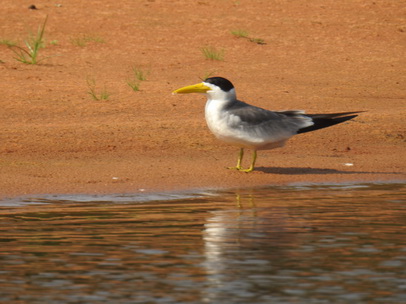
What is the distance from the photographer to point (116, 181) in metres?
10.4

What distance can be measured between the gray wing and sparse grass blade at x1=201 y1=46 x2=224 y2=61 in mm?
7375

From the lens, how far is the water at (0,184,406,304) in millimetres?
5816

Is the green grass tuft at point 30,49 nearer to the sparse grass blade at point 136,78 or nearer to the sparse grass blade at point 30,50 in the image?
the sparse grass blade at point 30,50

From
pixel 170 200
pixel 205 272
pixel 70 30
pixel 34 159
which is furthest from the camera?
pixel 70 30

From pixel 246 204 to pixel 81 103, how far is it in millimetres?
6359

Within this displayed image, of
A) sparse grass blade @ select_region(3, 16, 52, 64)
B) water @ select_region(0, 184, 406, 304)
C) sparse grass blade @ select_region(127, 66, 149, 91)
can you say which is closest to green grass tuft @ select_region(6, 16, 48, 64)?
sparse grass blade @ select_region(3, 16, 52, 64)

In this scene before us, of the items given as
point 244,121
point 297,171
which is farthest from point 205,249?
point 297,171

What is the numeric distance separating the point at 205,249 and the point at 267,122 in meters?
4.13

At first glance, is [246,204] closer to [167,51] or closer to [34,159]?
[34,159]

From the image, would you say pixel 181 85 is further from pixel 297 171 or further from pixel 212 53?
pixel 297 171

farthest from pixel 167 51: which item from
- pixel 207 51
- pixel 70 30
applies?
pixel 70 30

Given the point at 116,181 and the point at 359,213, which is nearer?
the point at 359,213

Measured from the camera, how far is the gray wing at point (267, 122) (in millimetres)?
10688

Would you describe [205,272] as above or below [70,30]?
below
